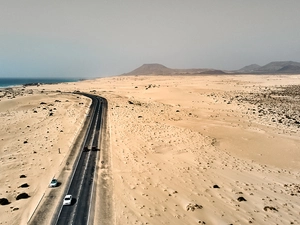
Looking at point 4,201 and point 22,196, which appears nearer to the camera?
point 4,201

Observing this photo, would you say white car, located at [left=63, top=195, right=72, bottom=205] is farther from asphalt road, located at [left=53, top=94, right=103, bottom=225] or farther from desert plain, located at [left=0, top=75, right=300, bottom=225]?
desert plain, located at [left=0, top=75, right=300, bottom=225]

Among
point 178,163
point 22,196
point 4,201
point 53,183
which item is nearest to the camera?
point 4,201

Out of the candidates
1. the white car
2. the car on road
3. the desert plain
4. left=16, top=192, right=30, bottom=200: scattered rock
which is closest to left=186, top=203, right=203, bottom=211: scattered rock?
the desert plain

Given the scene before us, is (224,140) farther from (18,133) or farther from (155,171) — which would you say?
(18,133)

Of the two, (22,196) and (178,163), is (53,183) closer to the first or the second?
(22,196)

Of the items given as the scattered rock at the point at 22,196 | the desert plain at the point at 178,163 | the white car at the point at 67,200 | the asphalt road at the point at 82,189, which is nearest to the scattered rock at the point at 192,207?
the desert plain at the point at 178,163

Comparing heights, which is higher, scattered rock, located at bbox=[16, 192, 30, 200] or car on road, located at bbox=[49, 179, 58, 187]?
car on road, located at bbox=[49, 179, 58, 187]

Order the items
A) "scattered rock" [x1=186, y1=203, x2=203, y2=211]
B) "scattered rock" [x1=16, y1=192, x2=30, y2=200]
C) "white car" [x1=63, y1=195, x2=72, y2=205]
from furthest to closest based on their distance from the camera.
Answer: "scattered rock" [x1=16, y1=192, x2=30, y2=200], "white car" [x1=63, y1=195, x2=72, y2=205], "scattered rock" [x1=186, y1=203, x2=203, y2=211]

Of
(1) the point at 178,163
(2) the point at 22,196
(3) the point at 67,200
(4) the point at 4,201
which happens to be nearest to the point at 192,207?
(1) the point at 178,163

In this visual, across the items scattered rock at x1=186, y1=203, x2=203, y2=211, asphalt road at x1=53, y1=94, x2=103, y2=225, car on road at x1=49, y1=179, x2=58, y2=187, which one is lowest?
scattered rock at x1=186, y1=203, x2=203, y2=211
